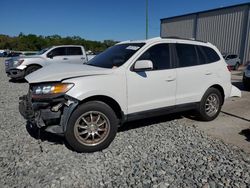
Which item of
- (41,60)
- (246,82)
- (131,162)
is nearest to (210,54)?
(131,162)

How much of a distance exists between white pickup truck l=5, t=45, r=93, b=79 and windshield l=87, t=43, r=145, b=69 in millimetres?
7161

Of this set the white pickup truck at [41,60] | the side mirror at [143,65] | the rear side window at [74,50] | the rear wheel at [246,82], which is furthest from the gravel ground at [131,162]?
the rear side window at [74,50]

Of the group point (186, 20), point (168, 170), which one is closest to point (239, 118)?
point (168, 170)

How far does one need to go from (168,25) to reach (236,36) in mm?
11676

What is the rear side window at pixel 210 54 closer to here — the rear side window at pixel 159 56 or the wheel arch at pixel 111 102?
the rear side window at pixel 159 56

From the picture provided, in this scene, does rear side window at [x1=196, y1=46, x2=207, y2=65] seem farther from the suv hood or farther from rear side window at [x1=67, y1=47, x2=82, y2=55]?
rear side window at [x1=67, y1=47, x2=82, y2=55]

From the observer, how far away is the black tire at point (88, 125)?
3600 millimetres

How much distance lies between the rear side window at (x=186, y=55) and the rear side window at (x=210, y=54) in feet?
1.19

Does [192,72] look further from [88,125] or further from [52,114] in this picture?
[52,114]

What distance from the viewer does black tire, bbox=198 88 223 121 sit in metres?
5.16

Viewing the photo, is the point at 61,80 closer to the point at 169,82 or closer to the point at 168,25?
the point at 169,82

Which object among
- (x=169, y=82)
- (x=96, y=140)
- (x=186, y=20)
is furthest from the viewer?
(x=186, y=20)

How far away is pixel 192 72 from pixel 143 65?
1.35 metres

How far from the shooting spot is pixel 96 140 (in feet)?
12.6
